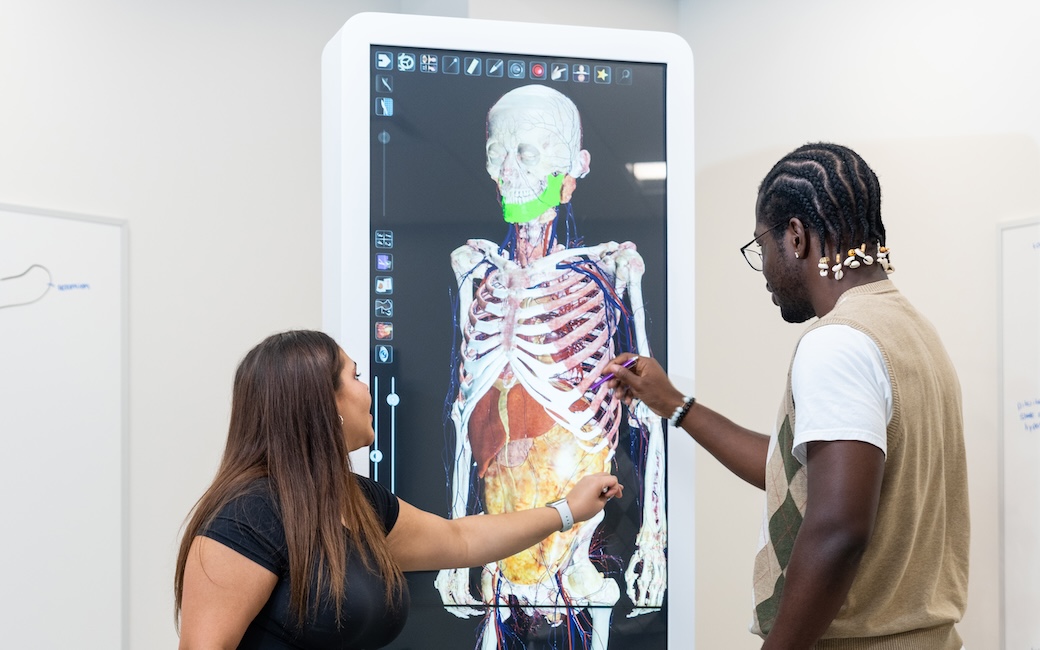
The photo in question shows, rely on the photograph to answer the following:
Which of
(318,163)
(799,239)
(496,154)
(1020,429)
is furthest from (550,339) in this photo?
(318,163)

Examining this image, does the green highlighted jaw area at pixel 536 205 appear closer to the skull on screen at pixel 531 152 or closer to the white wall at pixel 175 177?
the skull on screen at pixel 531 152

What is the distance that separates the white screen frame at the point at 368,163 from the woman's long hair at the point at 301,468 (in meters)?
0.19

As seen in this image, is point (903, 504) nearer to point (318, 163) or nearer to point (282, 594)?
point (282, 594)

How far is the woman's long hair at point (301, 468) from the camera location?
126 centimetres

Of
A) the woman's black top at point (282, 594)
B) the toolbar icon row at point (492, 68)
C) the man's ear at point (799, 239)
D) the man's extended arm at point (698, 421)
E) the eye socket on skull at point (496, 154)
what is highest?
the toolbar icon row at point (492, 68)

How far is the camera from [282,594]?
49.9 inches

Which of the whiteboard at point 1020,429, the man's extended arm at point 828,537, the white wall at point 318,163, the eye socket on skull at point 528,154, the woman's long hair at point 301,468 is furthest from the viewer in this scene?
the white wall at point 318,163

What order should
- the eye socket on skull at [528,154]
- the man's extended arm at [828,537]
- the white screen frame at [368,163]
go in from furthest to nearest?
1. the eye socket on skull at [528,154]
2. the white screen frame at [368,163]
3. the man's extended arm at [828,537]

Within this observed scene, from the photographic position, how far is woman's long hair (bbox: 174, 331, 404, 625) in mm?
1264

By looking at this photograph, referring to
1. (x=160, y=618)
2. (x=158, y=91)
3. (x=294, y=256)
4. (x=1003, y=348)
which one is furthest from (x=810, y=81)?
(x=160, y=618)

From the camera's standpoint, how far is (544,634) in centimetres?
162

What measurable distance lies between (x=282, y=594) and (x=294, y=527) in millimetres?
95

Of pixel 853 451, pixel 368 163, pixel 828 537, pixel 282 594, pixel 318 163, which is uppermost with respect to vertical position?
pixel 318 163

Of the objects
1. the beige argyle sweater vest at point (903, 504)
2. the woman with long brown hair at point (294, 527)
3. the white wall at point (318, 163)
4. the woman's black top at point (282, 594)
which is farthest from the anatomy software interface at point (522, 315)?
the white wall at point (318, 163)
